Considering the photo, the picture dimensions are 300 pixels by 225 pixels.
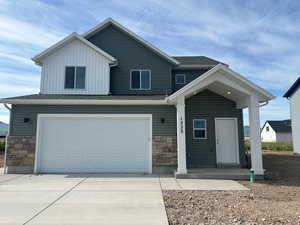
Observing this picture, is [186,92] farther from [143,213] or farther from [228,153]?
[143,213]

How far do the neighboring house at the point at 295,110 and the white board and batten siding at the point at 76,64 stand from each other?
18.3 metres

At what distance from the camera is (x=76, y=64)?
1204cm

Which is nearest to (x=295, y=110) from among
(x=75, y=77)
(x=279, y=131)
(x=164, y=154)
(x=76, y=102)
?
(x=164, y=154)

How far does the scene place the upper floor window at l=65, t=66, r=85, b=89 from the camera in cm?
1187

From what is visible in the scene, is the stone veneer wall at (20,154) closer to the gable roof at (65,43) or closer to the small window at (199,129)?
the gable roof at (65,43)

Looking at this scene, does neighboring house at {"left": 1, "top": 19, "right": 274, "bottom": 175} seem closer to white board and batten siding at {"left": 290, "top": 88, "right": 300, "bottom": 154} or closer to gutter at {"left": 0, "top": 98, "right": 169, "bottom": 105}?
gutter at {"left": 0, "top": 98, "right": 169, "bottom": 105}

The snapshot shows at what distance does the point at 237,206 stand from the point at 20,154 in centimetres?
909

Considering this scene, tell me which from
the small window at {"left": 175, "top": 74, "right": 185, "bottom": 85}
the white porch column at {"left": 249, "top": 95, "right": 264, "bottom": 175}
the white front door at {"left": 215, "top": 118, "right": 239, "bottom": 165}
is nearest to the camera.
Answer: the white porch column at {"left": 249, "top": 95, "right": 264, "bottom": 175}

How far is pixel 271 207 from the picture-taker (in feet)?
17.3

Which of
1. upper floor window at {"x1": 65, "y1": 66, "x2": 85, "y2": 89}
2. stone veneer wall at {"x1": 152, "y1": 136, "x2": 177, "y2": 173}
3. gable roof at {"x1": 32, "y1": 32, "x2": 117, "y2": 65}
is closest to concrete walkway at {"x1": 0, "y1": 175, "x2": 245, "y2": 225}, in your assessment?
stone veneer wall at {"x1": 152, "y1": 136, "x2": 177, "y2": 173}

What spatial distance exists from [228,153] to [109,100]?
6511 millimetres

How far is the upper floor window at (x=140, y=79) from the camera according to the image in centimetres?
1281

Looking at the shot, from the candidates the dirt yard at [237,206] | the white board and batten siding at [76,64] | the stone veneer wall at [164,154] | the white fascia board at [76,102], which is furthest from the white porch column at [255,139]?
the white board and batten siding at [76,64]

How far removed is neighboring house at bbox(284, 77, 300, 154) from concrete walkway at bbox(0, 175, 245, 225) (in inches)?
657
